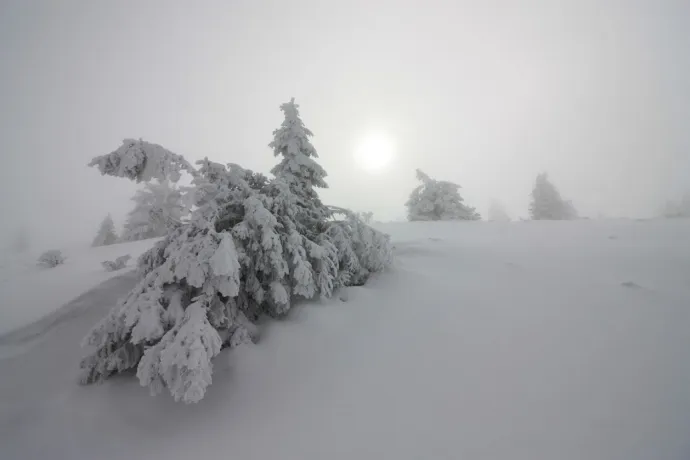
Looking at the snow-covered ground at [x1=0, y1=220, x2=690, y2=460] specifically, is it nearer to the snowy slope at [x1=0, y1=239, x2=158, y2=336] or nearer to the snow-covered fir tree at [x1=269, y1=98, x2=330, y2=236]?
the snowy slope at [x1=0, y1=239, x2=158, y2=336]

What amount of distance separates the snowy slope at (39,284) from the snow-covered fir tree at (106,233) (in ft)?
51.6

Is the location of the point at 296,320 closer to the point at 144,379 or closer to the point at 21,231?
the point at 144,379

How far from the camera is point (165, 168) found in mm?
4645

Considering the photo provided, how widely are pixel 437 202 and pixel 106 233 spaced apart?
92.4ft

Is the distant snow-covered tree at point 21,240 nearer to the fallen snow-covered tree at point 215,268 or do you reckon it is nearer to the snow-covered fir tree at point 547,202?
the fallen snow-covered tree at point 215,268

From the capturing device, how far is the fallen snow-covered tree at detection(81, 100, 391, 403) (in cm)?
346

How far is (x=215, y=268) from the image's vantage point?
3.71 m

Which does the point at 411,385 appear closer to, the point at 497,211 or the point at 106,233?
the point at 106,233

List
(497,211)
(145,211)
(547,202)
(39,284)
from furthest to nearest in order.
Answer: (497,211) < (547,202) < (145,211) < (39,284)

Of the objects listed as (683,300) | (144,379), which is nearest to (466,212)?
(683,300)

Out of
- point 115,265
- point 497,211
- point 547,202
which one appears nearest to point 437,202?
point 547,202

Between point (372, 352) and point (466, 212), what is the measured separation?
21.4m

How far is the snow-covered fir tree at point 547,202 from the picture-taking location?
95.1 ft

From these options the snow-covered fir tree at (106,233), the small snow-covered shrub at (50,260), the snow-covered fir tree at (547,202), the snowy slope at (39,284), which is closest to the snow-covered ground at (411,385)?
the snowy slope at (39,284)
